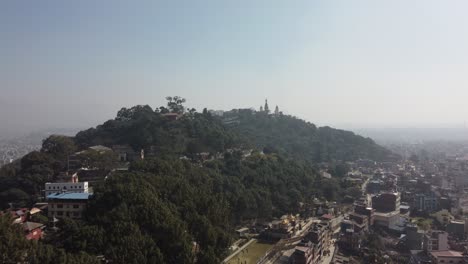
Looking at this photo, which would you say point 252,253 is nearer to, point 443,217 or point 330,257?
point 330,257

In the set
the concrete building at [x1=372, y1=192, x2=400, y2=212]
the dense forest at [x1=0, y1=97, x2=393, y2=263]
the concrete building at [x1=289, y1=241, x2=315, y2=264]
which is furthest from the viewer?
the concrete building at [x1=372, y1=192, x2=400, y2=212]

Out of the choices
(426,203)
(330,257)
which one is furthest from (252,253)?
(426,203)

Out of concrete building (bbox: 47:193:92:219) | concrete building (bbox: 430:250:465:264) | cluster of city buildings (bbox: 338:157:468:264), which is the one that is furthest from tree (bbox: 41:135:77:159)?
concrete building (bbox: 430:250:465:264)

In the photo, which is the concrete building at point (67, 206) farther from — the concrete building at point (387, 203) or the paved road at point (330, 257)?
the concrete building at point (387, 203)

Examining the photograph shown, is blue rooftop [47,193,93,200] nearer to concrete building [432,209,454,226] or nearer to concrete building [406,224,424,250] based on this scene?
concrete building [406,224,424,250]

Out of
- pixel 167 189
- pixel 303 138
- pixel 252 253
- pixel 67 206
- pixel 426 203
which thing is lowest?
pixel 252 253

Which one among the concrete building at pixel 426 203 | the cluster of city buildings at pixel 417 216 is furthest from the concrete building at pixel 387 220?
the concrete building at pixel 426 203
